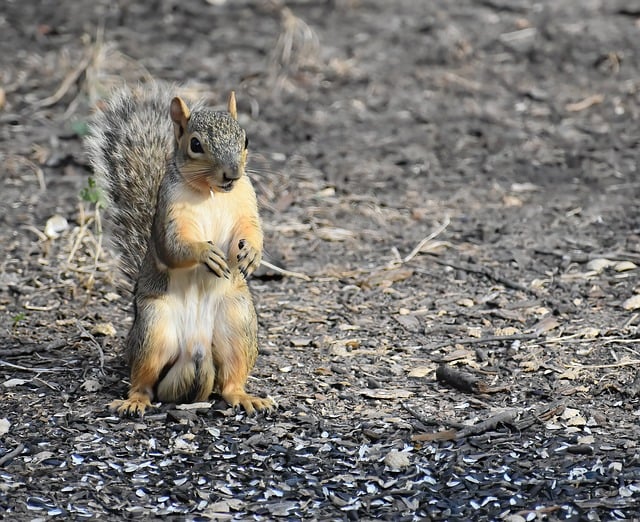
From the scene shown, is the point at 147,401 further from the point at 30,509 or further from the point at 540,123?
the point at 540,123

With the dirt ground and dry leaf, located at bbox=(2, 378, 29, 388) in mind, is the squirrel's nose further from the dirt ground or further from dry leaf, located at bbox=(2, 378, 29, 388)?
→ dry leaf, located at bbox=(2, 378, 29, 388)

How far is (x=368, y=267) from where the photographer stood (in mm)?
5398

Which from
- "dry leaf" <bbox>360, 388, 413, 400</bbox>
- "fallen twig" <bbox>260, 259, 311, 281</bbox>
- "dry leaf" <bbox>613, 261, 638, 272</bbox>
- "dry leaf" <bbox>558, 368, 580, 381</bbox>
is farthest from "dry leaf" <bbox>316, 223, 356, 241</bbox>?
"dry leaf" <bbox>558, 368, 580, 381</bbox>

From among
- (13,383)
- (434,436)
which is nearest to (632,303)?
(434,436)

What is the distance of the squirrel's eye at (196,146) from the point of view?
144 inches

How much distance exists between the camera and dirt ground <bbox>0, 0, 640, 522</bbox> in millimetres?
3480

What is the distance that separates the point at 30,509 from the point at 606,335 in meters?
2.48

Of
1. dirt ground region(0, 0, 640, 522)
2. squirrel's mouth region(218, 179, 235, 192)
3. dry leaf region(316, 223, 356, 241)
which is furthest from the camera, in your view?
dry leaf region(316, 223, 356, 241)

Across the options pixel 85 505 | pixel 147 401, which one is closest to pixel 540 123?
pixel 147 401

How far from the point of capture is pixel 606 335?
4531mm

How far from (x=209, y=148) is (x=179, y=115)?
0.27 meters

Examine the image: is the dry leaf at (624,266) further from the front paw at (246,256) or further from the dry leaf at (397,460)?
the front paw at (246,256)

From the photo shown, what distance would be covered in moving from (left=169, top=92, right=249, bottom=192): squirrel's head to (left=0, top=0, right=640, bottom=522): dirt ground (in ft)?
2.84

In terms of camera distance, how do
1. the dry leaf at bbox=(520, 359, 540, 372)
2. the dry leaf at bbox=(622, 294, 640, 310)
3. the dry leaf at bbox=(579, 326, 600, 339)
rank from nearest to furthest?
the dry leaf at bbox=(520, 359, 540, 372)
the dry leaf at bbox=(579, 326, 600, 339)
the dry leaf at bbox=(622, 294, 640, 310)
